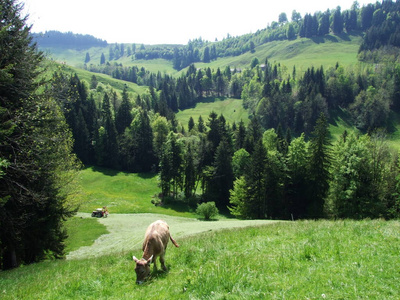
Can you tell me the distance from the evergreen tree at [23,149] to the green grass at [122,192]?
32559mm

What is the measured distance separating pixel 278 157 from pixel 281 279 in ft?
186

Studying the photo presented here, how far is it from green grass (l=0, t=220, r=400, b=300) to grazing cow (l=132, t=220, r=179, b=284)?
41 cm

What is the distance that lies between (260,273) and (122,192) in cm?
7455

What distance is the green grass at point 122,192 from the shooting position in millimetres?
62750

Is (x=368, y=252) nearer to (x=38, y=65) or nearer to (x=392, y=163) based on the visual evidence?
(x=38, y=65)

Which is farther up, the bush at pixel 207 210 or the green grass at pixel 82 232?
the green grass at pixel 82 232

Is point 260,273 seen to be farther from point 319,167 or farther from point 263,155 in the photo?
point 319,167

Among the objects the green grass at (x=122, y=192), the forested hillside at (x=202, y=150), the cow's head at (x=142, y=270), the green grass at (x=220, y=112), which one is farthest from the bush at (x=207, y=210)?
the green grass at (x=220, y=112)

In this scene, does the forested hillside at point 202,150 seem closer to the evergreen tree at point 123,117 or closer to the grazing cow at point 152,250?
the evergreen tree at point 123,117

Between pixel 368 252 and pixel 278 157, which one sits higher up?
pixel 368 252

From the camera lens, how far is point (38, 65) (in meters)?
19.7

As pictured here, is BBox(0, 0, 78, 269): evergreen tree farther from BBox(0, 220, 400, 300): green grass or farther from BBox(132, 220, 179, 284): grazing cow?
BBox(132, 220, 179, 284): grazing cow

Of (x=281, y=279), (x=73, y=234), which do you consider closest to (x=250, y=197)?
(x=73, y=234)

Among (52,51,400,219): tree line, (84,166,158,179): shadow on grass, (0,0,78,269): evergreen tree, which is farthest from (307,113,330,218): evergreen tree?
(84,166,158,179): shadow on grass
